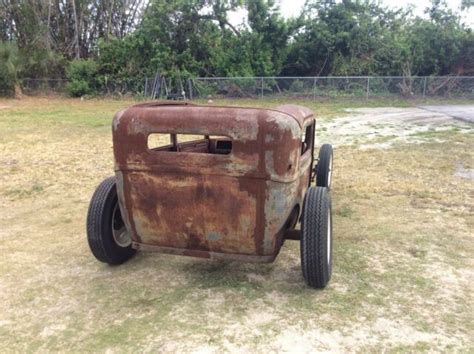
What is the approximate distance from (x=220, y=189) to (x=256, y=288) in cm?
79

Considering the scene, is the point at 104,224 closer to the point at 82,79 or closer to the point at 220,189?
the point at 220,189

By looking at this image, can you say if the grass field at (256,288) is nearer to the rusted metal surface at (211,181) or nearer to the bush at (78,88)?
the rusted metal surface at (211,181)

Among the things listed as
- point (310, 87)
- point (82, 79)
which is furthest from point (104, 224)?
point (82, 79)

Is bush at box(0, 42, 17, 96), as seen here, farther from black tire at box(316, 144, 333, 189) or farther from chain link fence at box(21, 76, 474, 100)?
black tire at box(316, 144, 333, 189)

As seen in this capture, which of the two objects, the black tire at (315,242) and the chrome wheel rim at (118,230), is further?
the chrome wheel rim at (118,230)

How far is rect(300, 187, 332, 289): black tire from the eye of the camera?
2.79 meters

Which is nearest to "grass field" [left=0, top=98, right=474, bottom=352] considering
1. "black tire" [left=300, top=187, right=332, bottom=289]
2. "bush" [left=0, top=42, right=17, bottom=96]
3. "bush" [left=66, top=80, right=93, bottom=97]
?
"black tire" [left=300, top=187, right=332, bottom=289]

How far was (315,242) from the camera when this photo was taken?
2.79 m

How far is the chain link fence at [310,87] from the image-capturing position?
811 inches

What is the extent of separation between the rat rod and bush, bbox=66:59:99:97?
20632mm

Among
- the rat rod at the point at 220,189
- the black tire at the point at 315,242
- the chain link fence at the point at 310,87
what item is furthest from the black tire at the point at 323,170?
the chain link fence at the point at 310,87

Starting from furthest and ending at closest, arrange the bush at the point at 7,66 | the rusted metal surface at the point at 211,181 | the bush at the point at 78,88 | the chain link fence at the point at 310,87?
1. the bush at the point at 78,88
2. the chain link fence at the point at 310,87
3. the bush at the point at 7,66
4. the rusted metal surface at the point at 211,181

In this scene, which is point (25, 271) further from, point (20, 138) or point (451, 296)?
point (20, 138)

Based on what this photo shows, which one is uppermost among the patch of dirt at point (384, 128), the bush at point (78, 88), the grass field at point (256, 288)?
the bush at point (78, 88)
